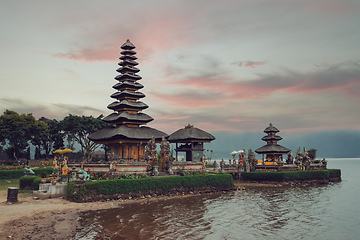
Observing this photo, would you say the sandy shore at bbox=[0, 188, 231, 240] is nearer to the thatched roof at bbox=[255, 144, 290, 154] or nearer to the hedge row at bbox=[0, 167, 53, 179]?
the hedge row at bbox=[0, 167, 53, 179]

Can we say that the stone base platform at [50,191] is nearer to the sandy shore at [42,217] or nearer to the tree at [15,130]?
the sandy shore at [42,217]

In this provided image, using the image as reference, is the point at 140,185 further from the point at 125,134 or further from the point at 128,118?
the point at 128,118

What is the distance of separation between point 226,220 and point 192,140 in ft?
76.7

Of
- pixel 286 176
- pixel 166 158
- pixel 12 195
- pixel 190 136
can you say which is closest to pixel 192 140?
pixel 190 136

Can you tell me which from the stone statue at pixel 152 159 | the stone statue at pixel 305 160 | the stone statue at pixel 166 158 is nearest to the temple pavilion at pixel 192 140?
the stone statue at pixel 166 158

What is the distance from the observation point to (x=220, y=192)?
127ft

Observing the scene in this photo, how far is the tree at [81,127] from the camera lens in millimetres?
64500

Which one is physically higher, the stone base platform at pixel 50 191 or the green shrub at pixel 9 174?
the green shrub at pixel 9 174

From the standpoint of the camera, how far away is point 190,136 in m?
45.3

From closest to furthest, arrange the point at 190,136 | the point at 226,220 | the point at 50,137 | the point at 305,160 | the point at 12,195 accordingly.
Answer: the point at 226,220 < the point at 12,195 < the point at 190,136 < the point at 305,160 < the point at 50,137

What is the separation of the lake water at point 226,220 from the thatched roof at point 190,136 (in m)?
14.0

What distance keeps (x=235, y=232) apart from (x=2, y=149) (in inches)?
2313

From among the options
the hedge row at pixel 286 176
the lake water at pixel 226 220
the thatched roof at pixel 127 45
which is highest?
the thatched roof at pixel 127 45

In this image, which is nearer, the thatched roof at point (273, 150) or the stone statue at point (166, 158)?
the stone statue at point (166, 158)
